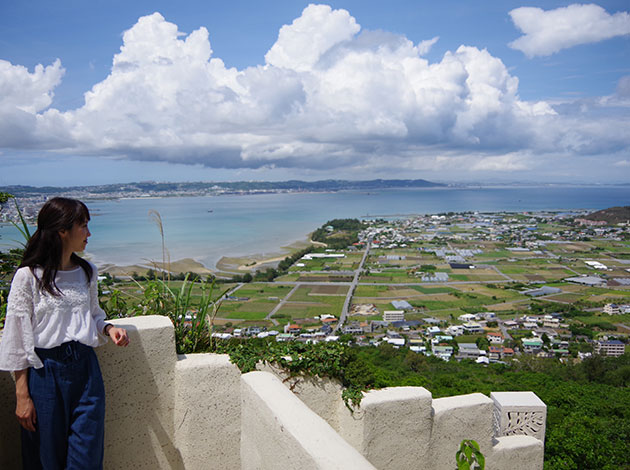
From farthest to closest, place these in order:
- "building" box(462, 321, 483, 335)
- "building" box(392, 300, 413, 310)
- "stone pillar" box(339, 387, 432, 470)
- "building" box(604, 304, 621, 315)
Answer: "building" box(392, 300, 413, 310), "building" box(604, 304, 621, 315), "building" box(462, 321, 483, 335), "stone pillar" box(339, 387, 432, 470)

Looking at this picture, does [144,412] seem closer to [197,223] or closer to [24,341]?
[24,341]

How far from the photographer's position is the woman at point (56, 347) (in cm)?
162

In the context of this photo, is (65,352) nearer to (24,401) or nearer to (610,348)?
(24,401)

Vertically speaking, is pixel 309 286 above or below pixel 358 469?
below

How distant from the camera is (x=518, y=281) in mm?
32906

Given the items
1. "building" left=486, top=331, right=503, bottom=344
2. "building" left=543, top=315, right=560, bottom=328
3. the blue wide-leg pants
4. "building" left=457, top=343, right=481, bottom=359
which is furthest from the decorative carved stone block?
"building" left=543, top=315, right=560, bottom=328

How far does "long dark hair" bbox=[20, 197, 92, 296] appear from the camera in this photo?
5.46 feet

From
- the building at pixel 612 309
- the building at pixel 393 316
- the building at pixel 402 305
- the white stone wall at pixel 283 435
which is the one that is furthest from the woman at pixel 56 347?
the building at pixel 612 309

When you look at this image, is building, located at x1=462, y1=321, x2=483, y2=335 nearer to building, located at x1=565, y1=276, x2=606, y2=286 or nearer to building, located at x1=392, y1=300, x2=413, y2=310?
building, located at x1=392, y1=300, x2=413, y2=310

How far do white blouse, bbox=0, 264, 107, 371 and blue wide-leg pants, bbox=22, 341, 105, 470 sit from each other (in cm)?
4

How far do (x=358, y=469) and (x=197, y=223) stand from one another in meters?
60.6

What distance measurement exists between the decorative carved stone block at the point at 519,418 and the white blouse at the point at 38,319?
3.46 m

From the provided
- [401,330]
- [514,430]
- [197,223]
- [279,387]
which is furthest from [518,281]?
[197,223]

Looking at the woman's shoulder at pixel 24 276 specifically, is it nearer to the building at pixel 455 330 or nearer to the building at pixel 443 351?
the building at pixel 443 351
